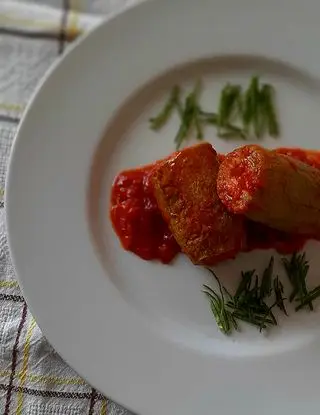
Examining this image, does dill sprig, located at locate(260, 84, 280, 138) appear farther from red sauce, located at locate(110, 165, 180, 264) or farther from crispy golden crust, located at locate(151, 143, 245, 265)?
red sauce, located at locate(110, 165, 180, 264)

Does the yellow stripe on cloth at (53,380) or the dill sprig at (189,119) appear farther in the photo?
the dill sprig at (189,119)

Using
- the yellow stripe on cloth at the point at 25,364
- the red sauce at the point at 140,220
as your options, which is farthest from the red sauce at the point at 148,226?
the yellow stripe on cloth at the point at 25,364

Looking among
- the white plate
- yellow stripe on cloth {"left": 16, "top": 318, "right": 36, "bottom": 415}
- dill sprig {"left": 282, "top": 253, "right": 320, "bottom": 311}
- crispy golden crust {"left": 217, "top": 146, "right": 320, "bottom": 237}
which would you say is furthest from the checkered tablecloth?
crispy golden crust {"left": 217, "top": 146, "right": 320, "bottom": 237}

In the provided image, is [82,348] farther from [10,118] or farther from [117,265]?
[10,118]

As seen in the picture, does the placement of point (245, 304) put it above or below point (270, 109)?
below

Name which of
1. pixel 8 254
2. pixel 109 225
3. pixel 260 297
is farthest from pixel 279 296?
pixel 8 254

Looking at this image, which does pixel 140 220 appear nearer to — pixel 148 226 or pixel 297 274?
pixel 148 226

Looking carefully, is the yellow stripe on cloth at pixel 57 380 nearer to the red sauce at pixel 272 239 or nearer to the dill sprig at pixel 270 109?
the red sauce at pixel 272 239
